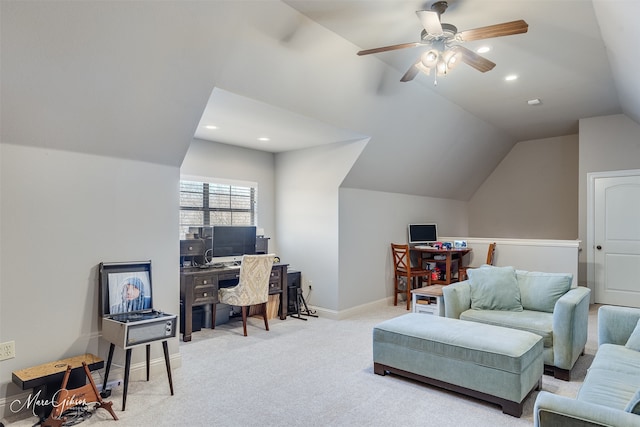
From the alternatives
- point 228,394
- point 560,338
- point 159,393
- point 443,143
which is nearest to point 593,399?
point 560,338

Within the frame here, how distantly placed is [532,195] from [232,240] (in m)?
6.08

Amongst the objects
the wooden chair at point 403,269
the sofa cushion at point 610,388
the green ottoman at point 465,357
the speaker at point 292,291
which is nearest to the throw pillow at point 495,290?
the green ottoman at point 465,357

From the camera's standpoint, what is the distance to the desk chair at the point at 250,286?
4363 millimetres

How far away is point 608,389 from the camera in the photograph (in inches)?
80.6

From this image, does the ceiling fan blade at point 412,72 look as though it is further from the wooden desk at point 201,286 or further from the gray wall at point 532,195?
the gray wall at point 532,195

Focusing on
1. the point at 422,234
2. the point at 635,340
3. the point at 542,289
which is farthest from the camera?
the point at 422,234

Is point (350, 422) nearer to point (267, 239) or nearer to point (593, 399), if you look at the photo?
point (593, 399)

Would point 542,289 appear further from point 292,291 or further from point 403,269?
point 292,291

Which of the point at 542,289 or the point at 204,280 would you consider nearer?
the point at 542,289

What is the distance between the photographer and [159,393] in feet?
→ 9.66

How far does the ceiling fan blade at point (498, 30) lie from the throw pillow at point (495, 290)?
2290 mm

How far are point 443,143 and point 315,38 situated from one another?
11.3 feet

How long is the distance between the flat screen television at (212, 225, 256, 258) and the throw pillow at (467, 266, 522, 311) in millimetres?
2818

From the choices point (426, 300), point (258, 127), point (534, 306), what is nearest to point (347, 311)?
point (426, 300)
